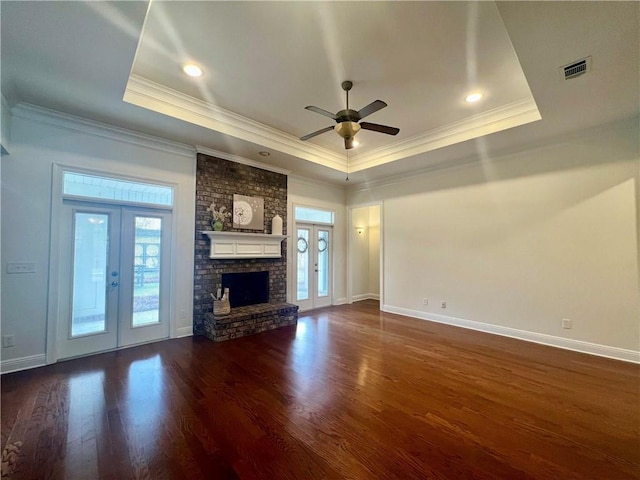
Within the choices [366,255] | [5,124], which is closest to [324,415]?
[5,124]

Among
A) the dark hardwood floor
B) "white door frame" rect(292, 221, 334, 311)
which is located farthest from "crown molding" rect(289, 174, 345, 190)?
the dark hardwood floor

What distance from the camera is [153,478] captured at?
1657mm

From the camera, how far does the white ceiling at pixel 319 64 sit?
209cm

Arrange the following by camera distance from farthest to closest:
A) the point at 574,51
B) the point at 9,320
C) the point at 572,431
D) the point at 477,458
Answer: the point at 9,320 < the point at 574,51 < the point at 572,431 < the point at 477,458

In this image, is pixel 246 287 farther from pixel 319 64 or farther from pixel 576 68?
pixel 576 68

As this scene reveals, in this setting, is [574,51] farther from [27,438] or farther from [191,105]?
[27,438]

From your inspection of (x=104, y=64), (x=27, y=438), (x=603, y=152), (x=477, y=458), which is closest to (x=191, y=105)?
(x=104, y=64)

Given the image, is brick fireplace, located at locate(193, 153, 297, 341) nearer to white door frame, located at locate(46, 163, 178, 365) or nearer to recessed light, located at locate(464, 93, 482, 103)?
white door frame, located at locate(46, 163, 178, 365)

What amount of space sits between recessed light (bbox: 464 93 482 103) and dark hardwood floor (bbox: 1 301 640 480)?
3.42m

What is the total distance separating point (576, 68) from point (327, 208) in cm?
485

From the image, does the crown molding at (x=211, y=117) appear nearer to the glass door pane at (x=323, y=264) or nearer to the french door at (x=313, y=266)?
the french door at (x=313, y=266)

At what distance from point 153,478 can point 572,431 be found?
3.08m

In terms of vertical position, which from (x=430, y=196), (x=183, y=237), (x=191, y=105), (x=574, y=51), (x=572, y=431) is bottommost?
(x=572, y=431)

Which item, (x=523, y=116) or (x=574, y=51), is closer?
(x=574, y=51)
